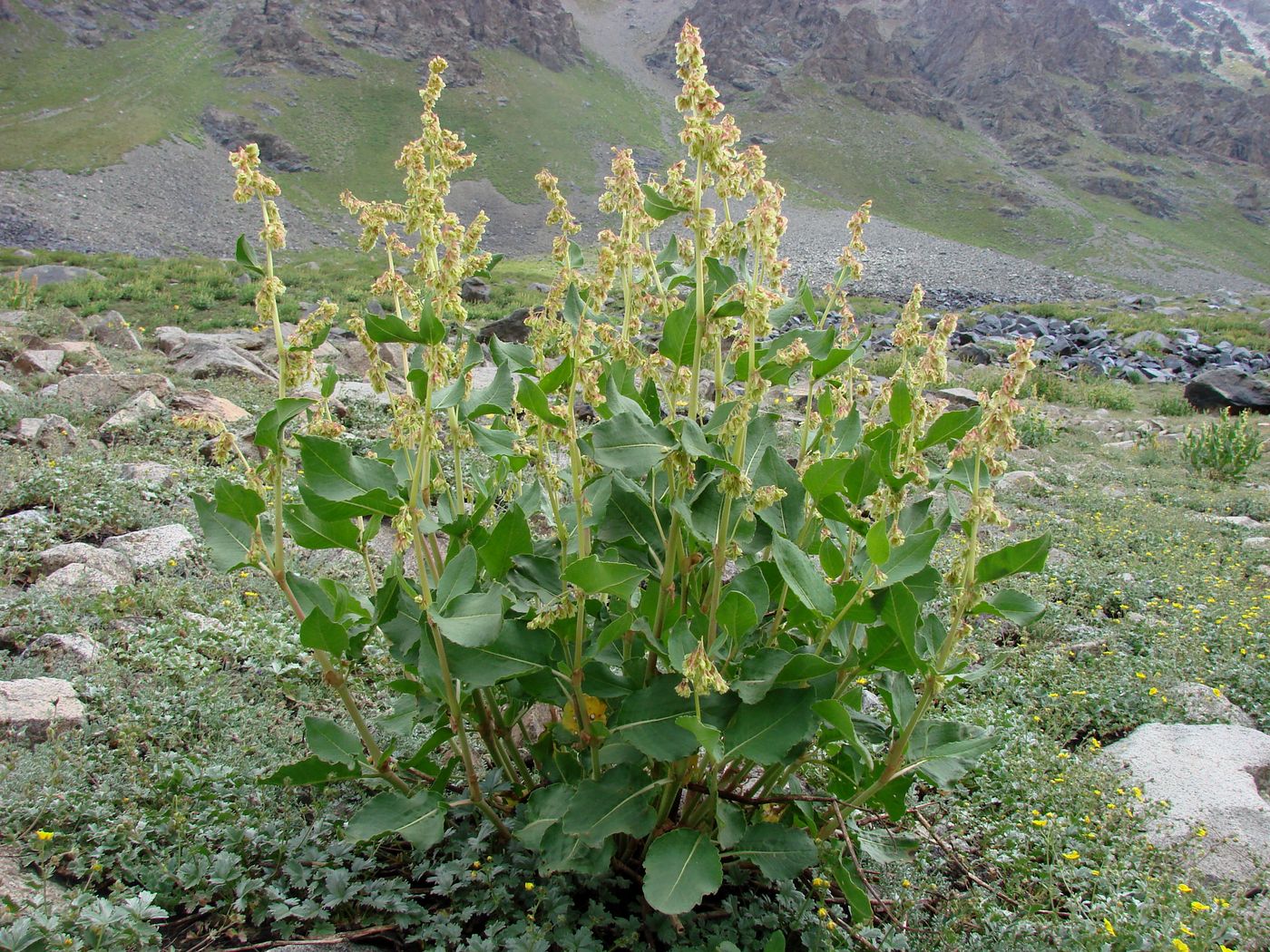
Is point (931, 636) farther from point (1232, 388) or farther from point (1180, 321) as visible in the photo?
point (1180, 321)

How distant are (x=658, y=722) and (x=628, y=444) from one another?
23.7 inches

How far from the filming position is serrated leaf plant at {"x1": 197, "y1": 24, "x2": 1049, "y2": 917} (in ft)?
5.25

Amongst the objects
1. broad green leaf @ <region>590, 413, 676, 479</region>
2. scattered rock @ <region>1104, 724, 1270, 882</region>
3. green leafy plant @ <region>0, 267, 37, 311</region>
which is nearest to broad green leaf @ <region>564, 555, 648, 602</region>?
broad green leaf @ <region>590, 413, 676, 479</region>

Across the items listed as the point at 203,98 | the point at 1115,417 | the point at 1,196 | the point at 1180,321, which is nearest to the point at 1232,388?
the point at 1115,417

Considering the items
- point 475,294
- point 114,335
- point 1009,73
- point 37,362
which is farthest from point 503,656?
point 1009,73

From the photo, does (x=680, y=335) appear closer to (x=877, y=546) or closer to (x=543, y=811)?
(x=877, y=546)

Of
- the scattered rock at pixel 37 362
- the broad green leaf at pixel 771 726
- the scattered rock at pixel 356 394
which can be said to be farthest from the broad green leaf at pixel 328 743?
the scattered rock at pixel 37 362

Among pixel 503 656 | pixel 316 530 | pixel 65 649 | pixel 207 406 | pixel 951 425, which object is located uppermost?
pixel 951 425

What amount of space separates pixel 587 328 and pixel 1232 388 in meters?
16.7

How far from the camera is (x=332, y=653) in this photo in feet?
5.54

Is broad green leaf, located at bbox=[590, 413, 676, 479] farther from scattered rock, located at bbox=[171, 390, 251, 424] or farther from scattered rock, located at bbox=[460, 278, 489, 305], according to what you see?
scattered rock, located at bbox=[460, 278, 489, 305]

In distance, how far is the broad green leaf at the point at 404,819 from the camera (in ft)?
5.83

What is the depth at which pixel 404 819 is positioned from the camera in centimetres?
182

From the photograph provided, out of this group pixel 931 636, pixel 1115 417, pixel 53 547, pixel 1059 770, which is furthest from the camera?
pixel 1115 417
